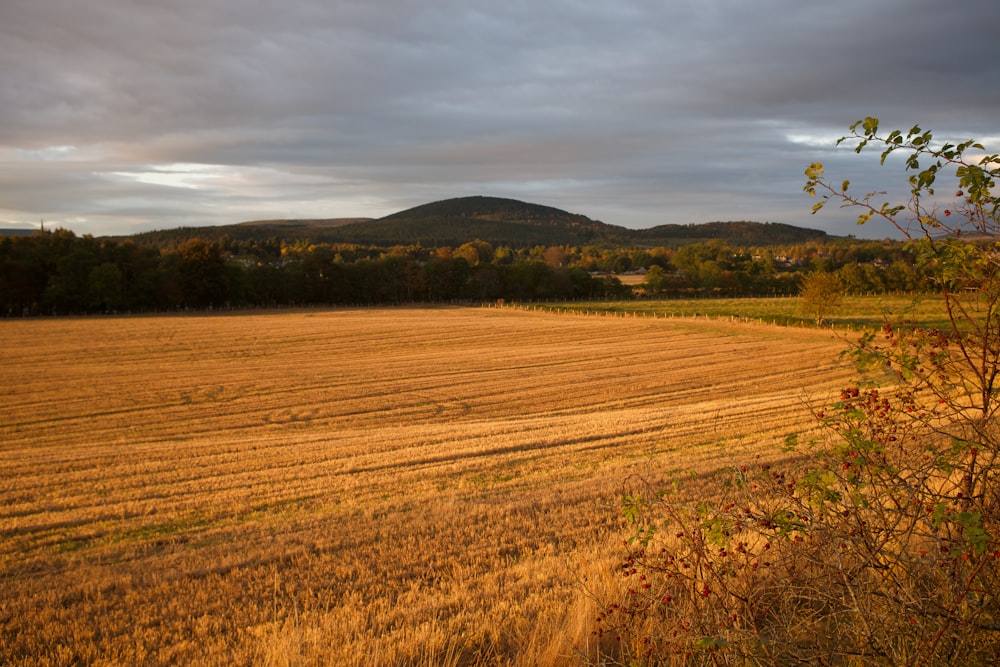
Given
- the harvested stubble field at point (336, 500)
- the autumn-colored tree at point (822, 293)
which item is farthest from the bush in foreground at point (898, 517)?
the autumn-colored tree at point (822, 293)

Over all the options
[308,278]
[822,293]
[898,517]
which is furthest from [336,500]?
[308,278]

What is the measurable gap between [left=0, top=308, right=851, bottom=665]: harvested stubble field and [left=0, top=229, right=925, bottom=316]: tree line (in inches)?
1924

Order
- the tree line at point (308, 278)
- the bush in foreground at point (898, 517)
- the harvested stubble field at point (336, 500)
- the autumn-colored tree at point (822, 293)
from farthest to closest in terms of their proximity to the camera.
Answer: the tree line at point (308, 278)
the autumn-colored tree at point (822, 293)
the harvested stubble field at point (336, 500)
the bush in foreground at point (898, 517)

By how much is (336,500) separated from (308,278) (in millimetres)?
90618

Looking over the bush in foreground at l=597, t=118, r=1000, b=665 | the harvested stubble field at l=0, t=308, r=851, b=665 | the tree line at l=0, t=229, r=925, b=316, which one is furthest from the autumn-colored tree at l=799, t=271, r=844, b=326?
the bush in foreground at l=597, t=118, r=1000, b=665

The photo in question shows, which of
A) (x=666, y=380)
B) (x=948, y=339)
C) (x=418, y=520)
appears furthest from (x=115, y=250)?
(x=948, y=339)

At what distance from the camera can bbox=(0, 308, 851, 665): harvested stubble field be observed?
5.73 metres

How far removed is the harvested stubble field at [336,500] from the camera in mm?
5734

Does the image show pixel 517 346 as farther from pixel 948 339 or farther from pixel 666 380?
pixel 948 339

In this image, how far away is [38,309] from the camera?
3088 inches

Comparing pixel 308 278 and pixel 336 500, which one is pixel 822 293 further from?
pixel 308 278

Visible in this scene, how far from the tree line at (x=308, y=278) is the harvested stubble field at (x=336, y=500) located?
48879mm

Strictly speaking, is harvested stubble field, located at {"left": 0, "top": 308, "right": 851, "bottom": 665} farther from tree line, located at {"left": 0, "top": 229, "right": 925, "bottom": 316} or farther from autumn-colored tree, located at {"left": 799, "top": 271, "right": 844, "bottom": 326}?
tree line, located at {"left": 0, "top": 229, "right": 925, "bottom": 316}

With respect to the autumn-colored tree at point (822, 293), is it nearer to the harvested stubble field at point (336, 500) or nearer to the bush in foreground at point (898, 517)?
the harvested stubble field at point (336, 500)
